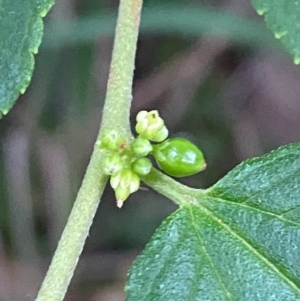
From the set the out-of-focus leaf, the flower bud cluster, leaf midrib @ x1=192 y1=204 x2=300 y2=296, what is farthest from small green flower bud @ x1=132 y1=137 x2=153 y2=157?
the out-of-focus leaf

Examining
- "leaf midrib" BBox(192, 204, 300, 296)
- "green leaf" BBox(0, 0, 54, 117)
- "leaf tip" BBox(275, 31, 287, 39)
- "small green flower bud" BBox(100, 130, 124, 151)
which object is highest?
"green leaf" BBox(0, 0, 54, 117)

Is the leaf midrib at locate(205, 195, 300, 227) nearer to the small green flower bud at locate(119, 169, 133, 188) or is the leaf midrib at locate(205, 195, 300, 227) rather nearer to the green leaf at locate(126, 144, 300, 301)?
the green leaf at locate(126, 144, 300, 301)

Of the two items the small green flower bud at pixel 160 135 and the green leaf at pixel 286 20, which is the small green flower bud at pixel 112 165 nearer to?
the small green flower bud at pixel 160 135

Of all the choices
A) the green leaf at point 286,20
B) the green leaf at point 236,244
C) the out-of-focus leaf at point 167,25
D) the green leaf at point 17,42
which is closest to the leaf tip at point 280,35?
the green leaf at point 286,20

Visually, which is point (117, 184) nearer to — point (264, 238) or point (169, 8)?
point (264, 238)

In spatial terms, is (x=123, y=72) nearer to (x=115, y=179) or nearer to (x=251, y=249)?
(x=115, y=179)

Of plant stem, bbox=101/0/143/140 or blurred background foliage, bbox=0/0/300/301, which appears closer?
plant stem, bbox=101/0/143/140
